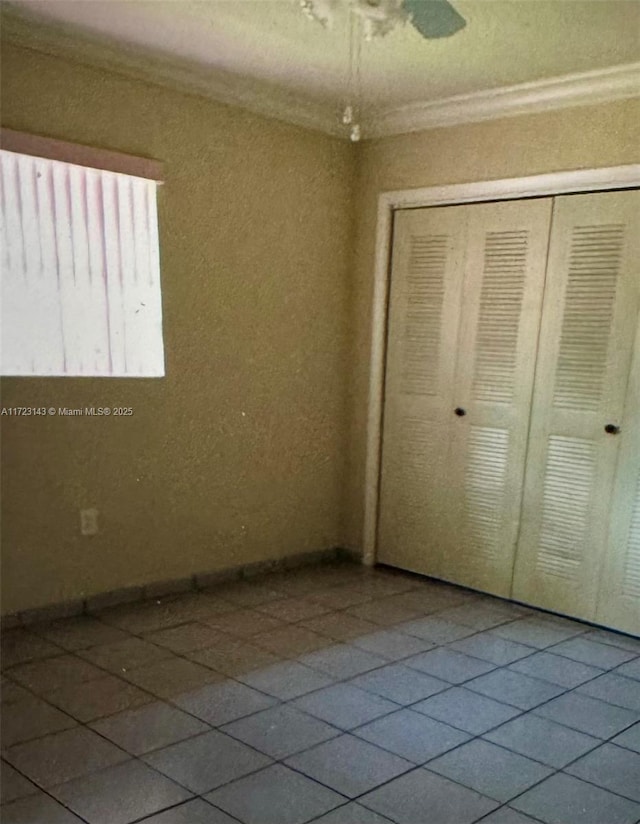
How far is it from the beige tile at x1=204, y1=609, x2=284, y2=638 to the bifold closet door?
39.1 inches

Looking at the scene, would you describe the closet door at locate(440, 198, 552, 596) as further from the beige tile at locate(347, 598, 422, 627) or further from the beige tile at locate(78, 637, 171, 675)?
the beige tile at locate(78, 637, 171, 675)

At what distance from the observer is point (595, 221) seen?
301 cm

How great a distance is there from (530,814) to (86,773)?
122cm

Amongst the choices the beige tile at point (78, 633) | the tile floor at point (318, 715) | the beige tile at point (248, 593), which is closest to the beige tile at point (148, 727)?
the tile floor at point (318, 715)

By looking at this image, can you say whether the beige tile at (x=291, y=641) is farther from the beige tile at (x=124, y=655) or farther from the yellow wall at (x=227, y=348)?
the yellow wall at (x=227, y=348)

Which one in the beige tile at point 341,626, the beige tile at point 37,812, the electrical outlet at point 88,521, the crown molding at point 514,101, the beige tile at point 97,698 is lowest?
the beige tile at point 341,626

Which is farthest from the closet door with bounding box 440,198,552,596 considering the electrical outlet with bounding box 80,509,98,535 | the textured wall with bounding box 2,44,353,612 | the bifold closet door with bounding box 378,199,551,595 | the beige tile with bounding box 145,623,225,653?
the electrical outlet with bounding box 80,509,98,535

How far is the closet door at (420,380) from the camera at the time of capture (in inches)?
138

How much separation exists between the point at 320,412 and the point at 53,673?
191 centimetres

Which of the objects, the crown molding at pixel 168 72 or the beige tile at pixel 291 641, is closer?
the crown molding at pixel 168 72

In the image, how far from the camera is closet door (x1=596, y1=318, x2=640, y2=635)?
2.95 metres

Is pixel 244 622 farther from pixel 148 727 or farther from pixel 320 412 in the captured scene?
pixel 320 412

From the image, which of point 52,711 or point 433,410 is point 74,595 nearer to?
point 52,711

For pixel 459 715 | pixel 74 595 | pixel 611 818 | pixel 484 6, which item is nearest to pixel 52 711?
pixel 74 595
